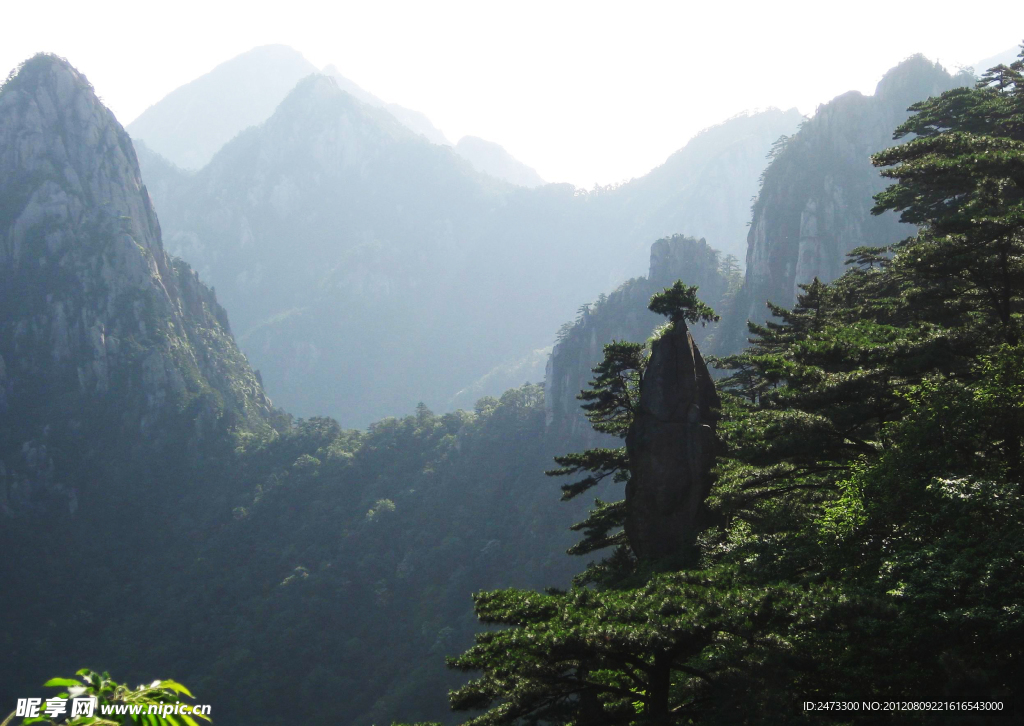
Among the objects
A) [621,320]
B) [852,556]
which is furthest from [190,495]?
[852,556]

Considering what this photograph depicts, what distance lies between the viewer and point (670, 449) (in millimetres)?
20422

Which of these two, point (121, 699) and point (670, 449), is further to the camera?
point (670, 449)

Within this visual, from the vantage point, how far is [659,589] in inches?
477

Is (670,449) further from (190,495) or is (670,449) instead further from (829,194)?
(190,495)

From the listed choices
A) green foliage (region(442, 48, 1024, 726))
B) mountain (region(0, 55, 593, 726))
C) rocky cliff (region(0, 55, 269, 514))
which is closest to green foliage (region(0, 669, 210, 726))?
green foliage (region(442, 48, 1024, 726))

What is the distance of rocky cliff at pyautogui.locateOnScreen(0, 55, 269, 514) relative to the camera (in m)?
110

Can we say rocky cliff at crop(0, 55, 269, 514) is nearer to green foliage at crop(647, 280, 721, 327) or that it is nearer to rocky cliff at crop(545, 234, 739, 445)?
rocky cliff at crop(545, 234, 739, 445)

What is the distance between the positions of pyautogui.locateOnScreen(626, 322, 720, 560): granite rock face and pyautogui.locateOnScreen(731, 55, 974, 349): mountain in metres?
87.9

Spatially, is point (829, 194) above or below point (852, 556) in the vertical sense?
above

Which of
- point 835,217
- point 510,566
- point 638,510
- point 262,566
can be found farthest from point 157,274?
point 638,510

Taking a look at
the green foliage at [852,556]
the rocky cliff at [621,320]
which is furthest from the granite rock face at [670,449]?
the rocky cliff at [621,320]

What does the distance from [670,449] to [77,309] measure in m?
118

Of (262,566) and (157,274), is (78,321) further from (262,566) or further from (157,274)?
(262,566)

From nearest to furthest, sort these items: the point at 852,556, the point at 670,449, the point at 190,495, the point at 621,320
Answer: the point at 852,556 < the point at 670,449 < the point at 190,495 < the point at 621,320
